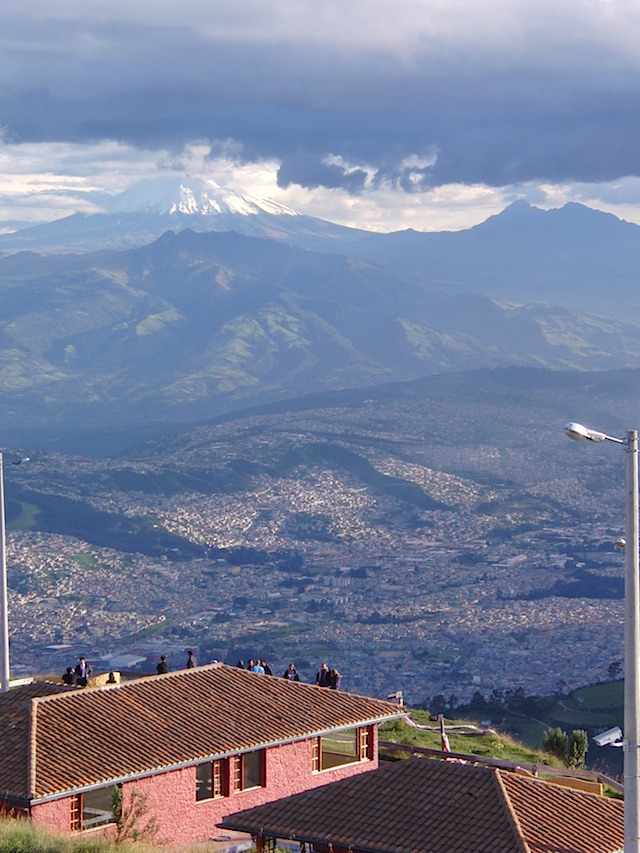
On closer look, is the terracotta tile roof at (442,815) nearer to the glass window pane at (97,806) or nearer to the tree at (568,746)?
the glass window pane at (97,806)

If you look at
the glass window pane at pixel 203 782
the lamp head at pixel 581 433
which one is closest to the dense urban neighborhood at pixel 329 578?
the glass window pane at pixel 203 782

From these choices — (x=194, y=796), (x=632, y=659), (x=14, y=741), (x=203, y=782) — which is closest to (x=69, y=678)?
(x=203, y=782)

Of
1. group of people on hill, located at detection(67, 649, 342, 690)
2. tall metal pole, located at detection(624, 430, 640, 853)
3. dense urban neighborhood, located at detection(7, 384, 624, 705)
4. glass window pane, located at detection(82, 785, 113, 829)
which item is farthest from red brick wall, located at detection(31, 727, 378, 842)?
dense urban neighborhood, located at detection(7, 384, 624, 705)

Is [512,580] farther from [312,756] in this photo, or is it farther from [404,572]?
[312,756]

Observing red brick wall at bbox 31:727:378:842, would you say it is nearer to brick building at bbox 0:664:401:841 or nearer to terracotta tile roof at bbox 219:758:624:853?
brick building at bbox 0:664:401:841

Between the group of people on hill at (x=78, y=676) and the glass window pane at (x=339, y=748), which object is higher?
the group of people on hill at (x=78, y=676)

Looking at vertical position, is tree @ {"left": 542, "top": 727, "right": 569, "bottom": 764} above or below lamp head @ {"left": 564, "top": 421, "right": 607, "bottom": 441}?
below
